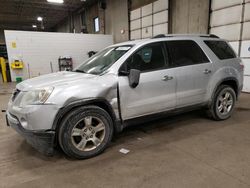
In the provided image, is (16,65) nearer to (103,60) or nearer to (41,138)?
(103,60)

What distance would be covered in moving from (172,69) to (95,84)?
1269 millimetres

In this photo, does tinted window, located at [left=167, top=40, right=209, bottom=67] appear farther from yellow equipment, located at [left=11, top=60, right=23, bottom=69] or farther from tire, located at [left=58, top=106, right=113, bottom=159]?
yellow equipment, located at [left=11, top=60, right=23, bottom=69]

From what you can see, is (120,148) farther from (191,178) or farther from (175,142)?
(191,178)

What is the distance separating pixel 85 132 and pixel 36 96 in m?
0.73

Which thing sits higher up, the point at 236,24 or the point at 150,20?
the point at 150,20

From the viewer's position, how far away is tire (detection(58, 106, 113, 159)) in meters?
2.28

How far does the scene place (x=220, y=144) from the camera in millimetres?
2744

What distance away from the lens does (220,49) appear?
3570 mm

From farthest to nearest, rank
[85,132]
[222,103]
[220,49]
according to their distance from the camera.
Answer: [222,103], [220,49], [85,132]

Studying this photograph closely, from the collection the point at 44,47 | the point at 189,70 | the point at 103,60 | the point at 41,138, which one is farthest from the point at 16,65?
the point at 189,70

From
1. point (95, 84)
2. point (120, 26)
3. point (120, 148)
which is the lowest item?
point (120, 148)

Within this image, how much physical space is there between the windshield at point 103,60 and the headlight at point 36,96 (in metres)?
0.77

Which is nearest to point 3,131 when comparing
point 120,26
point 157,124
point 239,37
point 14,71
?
point 157,124

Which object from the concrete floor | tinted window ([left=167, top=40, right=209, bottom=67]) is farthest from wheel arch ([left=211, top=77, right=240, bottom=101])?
the concrete floor
